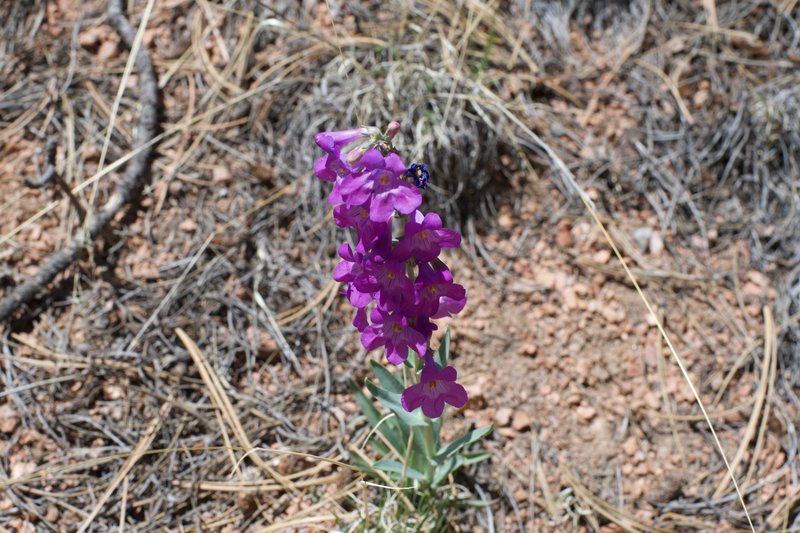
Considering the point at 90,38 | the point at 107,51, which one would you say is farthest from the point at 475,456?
the point at 90,38

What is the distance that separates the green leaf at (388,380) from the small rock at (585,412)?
0.93 metres

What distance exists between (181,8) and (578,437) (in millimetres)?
2964

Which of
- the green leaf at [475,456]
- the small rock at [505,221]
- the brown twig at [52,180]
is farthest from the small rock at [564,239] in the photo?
the brown twig at [52,180]

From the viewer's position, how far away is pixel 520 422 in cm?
327

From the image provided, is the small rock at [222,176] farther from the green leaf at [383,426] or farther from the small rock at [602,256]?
the small rock at [602,256]

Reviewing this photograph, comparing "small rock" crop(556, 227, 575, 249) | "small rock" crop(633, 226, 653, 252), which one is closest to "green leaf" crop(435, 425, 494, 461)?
"small rock" crop(556, 227, 575, 249)

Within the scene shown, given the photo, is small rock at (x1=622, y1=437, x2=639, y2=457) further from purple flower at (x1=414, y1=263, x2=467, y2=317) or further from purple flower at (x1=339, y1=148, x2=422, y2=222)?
purple flower at (x1=339, y1=148, x2=422, y2=222)

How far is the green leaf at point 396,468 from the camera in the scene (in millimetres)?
2768

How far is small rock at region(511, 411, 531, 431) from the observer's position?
10.7 ft

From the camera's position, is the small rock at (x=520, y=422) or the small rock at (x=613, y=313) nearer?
the small rock at (x=520, y=422)

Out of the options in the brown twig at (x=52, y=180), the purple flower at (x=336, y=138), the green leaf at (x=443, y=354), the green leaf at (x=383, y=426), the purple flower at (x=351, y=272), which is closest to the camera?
the purple flower at (x=336, y=138)

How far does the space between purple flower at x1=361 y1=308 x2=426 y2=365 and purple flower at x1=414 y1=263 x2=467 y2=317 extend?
0.24ft

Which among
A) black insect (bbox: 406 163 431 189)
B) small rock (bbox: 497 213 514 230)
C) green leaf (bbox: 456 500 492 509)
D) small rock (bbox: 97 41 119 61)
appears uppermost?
small rock (bbox: 97 41 119 61)

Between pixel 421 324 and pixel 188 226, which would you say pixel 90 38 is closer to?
pixel 188 226
